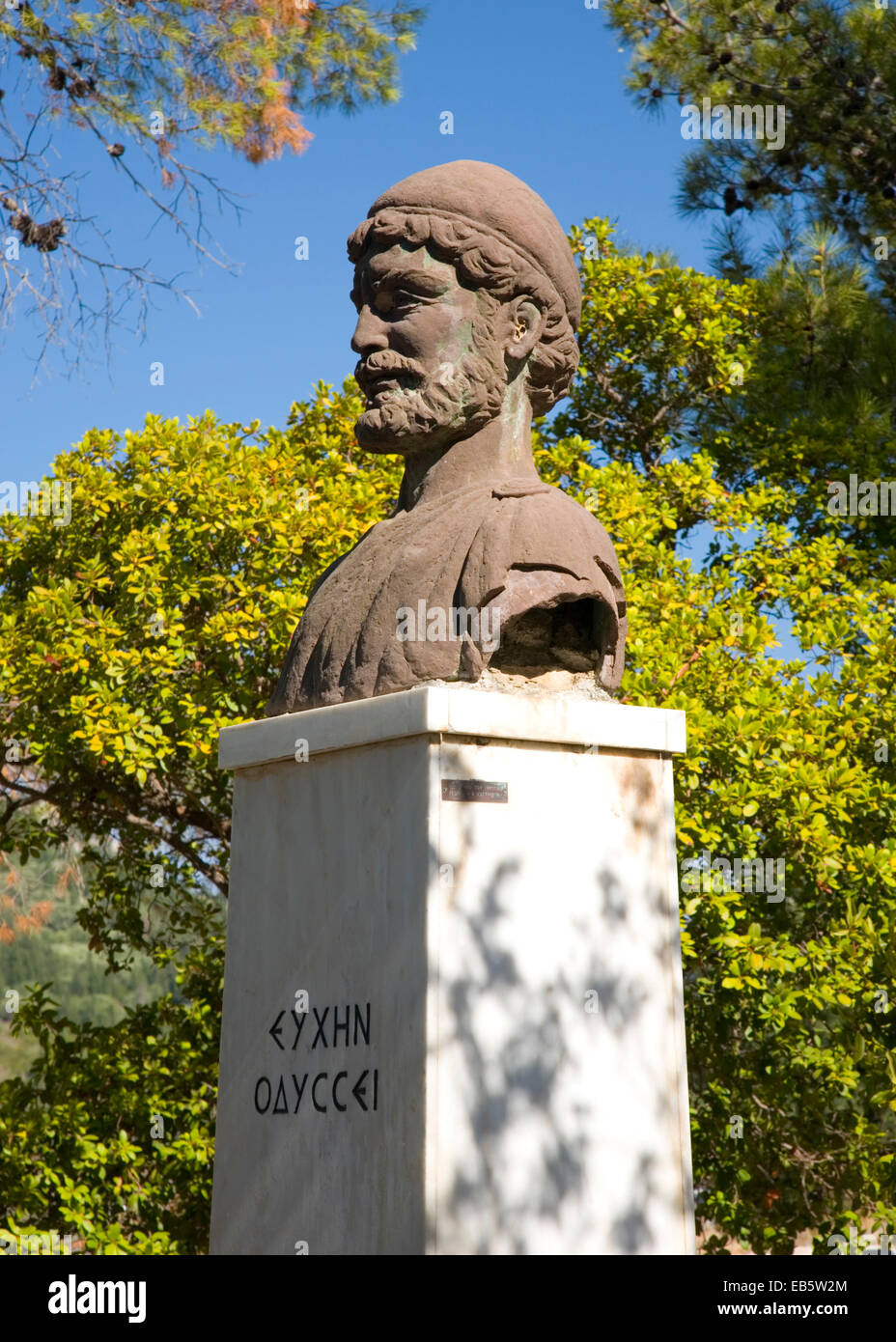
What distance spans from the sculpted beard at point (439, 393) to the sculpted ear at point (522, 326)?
0.15 feet

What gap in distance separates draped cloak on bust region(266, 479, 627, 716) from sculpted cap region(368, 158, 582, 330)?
600 millimetres

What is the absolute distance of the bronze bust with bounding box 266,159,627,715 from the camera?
3586 millimetres

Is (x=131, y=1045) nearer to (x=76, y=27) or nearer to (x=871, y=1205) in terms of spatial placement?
(x=871, y=1205)

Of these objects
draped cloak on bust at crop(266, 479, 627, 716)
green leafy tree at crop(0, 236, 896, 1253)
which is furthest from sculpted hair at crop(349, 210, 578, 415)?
green leafy tree at crop(0, 236, 896, 1253)

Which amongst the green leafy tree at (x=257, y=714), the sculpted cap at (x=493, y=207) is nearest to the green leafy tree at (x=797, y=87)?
the green leafy tree at (x=257, y=714)

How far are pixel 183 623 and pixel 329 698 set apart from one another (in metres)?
2.68

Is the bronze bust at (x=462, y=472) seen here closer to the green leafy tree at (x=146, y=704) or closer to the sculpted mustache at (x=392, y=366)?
the sculpted mustache at (x=392, y=366)

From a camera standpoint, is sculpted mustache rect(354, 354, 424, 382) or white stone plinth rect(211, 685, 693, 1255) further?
sculpted mustache rect(354, 354, 424, 382)

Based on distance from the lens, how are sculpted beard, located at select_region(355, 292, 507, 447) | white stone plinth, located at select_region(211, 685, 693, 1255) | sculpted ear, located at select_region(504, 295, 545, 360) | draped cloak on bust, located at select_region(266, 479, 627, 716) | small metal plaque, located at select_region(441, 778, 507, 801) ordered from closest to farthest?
white stone plinth, located at select_region(211, 685, 693, 1255) < small metal plaque, located at select_region(441, 778, 507, 801) < draped cloak on bust, located at select_region(266, 479, 627, 716) < sculpted beard, located at select_region(355, 292, 507, 447) < sculpted ear, located at select_region(504, 295, 545, 360)

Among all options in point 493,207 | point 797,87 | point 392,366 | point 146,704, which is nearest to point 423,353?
point 392,366

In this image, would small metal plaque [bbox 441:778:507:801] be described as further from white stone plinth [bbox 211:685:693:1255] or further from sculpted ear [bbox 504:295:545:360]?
sculpted ear [bbox 504:295:545:360]

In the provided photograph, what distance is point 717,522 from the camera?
24.1 ft

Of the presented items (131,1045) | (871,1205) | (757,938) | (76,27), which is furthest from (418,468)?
(871,1205)

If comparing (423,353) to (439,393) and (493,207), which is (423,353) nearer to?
(439,393)
